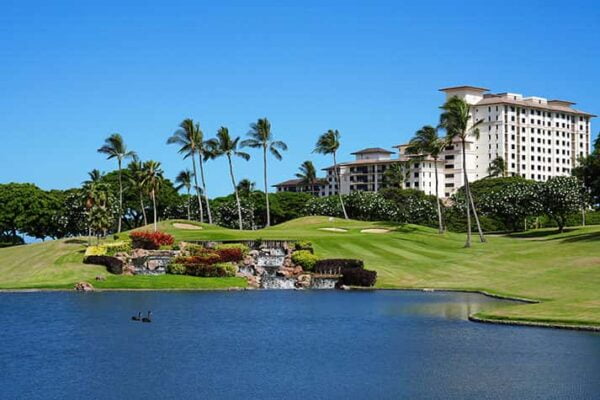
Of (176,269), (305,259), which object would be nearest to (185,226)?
(176,269)

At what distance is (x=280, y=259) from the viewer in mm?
90188

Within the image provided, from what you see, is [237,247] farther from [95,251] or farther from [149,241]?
[95,251]

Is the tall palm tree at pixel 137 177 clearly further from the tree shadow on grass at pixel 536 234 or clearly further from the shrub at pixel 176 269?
the tree shadow on grass at pixel 536 234

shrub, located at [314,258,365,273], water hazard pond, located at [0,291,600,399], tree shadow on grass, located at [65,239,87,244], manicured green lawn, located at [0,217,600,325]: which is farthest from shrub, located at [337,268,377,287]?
tree shadow on grass, located at [65,239,87,244]

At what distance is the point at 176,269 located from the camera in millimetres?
85438

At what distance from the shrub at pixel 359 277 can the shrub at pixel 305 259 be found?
4785 mm

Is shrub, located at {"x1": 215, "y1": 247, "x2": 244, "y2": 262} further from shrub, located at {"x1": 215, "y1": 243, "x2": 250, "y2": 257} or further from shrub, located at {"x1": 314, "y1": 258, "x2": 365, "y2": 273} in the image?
shrub, located at {"x1": 314, "y1": 258, "x2": 365, "y2": 273}

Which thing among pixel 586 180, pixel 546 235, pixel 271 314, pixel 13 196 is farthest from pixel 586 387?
pixel 13 196

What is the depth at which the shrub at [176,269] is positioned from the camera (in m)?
85.2

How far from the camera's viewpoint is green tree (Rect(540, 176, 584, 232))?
455ft

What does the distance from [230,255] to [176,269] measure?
225 inches

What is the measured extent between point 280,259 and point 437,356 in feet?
158

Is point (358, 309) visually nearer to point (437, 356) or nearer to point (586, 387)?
point (437, 356)

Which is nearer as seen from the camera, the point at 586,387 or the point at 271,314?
the point at 586,387
